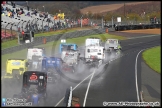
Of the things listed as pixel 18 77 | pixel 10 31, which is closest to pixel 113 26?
pixel 10 31

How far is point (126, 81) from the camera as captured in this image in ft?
108

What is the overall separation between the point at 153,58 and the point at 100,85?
63.1 feet

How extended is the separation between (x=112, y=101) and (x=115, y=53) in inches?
1034

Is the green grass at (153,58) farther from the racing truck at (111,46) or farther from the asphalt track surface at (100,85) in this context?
the racing truck at (111,46)

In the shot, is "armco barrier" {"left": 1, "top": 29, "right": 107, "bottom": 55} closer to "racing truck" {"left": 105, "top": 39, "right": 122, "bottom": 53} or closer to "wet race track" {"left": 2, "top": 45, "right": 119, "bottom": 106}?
"racing truck" {"left": 105, "top": 39, "right": 122, "bottom": 53}

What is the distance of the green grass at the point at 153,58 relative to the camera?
4113 centimetres

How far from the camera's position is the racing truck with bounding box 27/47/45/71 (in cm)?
3588

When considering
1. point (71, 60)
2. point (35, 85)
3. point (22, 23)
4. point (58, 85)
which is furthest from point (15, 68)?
point (22, 23)

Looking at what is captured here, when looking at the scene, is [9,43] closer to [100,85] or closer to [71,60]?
[71,60]

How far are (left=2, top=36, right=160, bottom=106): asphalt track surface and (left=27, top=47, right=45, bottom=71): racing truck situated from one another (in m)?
3.21

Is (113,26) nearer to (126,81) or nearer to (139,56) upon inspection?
(139,56)

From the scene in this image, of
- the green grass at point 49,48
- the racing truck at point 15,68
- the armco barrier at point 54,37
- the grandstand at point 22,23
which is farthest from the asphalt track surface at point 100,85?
the grandstand at point 22,23

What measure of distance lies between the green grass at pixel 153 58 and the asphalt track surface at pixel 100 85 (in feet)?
4.73

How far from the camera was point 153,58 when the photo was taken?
48.2m
